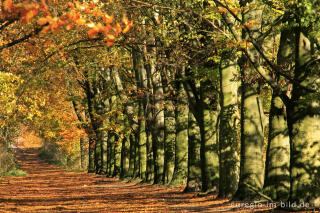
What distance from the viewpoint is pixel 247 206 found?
48.6ft

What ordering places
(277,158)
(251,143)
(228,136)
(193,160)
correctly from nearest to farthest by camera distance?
1. (277,158)
2. (251,143)
3. (228,136)
4. (193,160)

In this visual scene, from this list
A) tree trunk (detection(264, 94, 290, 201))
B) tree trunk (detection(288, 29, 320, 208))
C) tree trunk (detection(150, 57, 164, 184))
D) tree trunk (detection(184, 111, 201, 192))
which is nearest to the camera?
tree trunk (detection(288, 29, 320, 208))

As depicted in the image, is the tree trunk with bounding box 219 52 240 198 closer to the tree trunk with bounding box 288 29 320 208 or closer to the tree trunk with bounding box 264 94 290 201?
the tree trunk with bounding box 264 94 290 201

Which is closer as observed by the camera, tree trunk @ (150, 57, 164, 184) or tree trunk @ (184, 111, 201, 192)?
tree trunk @ (184, 111, 201, 192)

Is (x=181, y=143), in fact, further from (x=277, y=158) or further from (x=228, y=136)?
(x=277, y=158)

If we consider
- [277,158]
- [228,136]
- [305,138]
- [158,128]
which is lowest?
[277,158]

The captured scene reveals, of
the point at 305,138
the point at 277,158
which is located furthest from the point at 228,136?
the point at 305,138

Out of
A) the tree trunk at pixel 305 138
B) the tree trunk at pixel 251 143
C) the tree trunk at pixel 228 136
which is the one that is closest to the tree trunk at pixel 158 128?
the tree trunk at pixel 228 136

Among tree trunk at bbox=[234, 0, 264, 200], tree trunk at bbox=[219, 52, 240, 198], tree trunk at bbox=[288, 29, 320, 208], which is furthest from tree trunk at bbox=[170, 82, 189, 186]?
tree trunk at bbox=[288, 29, 320, 208]

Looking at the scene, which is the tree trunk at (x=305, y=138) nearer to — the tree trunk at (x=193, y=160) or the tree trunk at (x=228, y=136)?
the tree trunk at (x=228, y=136)

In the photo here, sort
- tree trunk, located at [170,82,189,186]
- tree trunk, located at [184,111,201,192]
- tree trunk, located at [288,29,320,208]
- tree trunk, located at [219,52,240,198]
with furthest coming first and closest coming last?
1. tree trunk, located at [170,82,189,186]
2. tree trunk, located at [184,111,201,192]
3. tree trunk, located at [219,52,240,198]
4. tree trunk, located at [288,29,320,208]

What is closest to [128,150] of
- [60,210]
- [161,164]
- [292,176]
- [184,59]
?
[161,164]

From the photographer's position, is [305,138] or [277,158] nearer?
[305,138]

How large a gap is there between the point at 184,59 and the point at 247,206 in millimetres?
8167
